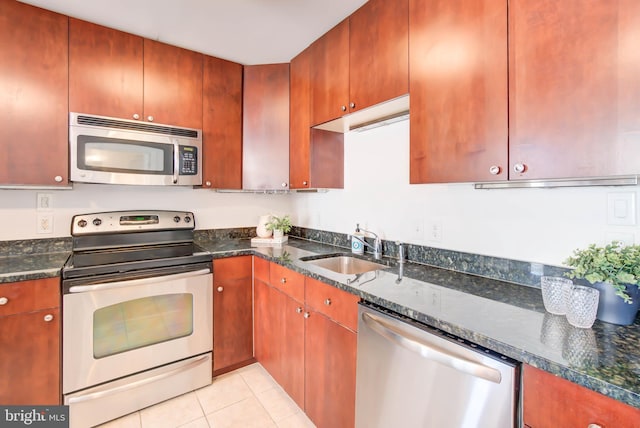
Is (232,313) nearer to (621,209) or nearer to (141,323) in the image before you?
(141,323)

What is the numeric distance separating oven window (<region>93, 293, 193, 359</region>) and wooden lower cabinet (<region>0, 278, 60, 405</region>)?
7.4 inches

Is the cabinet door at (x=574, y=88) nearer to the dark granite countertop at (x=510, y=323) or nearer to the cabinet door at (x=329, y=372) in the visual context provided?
the dark granite countertop at (x=510, y=323)

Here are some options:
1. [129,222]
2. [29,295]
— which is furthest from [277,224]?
[29,295]

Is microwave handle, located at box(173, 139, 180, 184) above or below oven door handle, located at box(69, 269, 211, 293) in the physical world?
above

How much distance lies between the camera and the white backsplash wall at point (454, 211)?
119 cm

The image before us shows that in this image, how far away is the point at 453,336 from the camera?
3.18 feet

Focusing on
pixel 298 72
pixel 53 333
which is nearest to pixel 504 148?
pixel 298 72

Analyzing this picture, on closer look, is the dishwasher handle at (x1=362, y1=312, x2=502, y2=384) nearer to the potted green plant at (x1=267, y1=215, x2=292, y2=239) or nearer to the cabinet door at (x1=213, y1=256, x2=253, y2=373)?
the cabinet door at (x1=213, y1=256, x2=253, y2=373)

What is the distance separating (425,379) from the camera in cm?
102

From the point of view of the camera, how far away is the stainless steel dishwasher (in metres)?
0.84

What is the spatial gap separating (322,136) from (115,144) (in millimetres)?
1380

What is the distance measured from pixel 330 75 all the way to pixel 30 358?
90.0 inches

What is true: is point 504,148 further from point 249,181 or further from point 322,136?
point 249,181

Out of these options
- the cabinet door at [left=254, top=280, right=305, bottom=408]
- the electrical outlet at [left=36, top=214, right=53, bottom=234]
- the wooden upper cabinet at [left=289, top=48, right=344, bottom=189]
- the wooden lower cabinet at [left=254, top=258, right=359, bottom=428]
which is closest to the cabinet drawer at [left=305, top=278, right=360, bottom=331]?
the wooden lower cabinet at [left=254, top=258, right=359, bottom=428]
